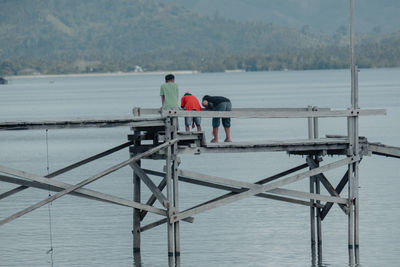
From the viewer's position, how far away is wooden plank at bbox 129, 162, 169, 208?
2048cm

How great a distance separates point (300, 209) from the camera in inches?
1185

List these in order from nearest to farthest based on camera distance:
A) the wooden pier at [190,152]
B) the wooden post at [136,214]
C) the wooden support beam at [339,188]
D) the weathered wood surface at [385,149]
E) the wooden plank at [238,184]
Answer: the wooden pier at [190,152] → the wooden plank at [238,184] → the weathered wood surface at [385,149] → the wooden support beam at [339,188] → the wooden post at [136,214]

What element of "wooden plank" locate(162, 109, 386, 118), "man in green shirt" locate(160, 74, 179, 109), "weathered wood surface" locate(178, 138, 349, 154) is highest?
"man in green shirt" locate(160, 74, 179, 109)

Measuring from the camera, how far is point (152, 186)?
818 inches

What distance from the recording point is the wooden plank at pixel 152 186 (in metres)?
20.5

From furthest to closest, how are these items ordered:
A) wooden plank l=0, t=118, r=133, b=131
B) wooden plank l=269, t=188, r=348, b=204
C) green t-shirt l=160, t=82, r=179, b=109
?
wooden plank l=269, t=188, r=348, b=204 < green t-shirt l=160, t=82, r=179, b=109 < wooden plank l=0, t=118, r=133, b=131

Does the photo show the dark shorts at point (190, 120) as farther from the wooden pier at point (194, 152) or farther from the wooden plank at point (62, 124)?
the wooden plank at point (62, 124)

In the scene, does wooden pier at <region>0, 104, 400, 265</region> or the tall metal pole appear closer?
wooden pier at <region>0, 104, 400, 265</region>

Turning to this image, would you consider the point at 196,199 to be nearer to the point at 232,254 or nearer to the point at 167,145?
the point at 232,254

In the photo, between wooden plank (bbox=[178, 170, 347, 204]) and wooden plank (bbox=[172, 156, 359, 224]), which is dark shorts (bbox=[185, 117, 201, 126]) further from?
wooden plank (bbox=[172, 156, 359, 224])

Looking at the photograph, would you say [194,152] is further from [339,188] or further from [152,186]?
[339,188]

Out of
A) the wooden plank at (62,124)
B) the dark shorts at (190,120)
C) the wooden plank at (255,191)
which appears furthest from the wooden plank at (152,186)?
the dark shorts at (190,120)

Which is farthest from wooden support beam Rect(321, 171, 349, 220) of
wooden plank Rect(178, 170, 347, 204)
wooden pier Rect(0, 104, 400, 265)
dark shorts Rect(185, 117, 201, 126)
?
dark shorts Rect(185, 117, 201, 126)

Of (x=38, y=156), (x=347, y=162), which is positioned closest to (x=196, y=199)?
(x=347, y=162)
